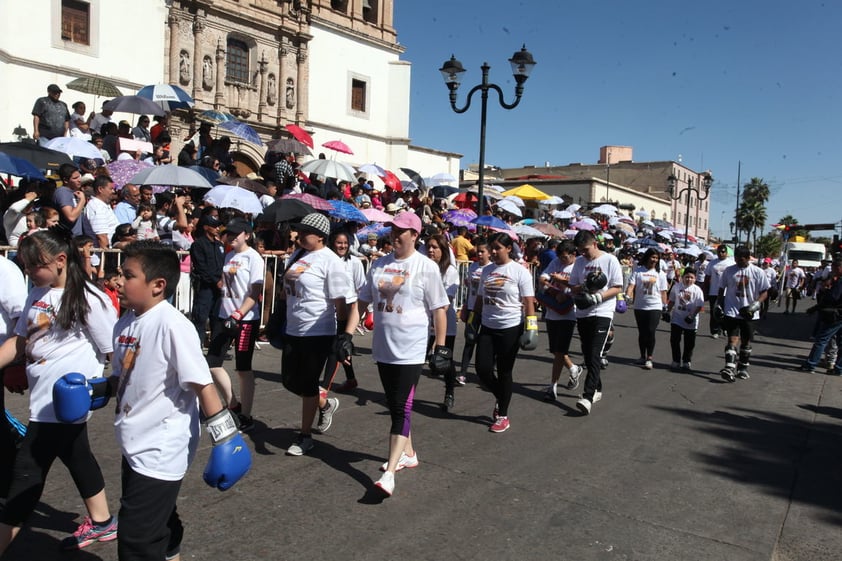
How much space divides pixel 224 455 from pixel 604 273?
18.3ft

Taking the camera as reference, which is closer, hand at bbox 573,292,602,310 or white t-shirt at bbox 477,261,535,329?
white t-shirt at bbox 477,261,535,329

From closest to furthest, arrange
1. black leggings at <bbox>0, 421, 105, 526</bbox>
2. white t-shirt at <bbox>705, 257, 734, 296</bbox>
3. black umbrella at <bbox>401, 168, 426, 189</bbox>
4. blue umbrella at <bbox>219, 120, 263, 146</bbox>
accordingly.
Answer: black leggings at <bbox>0, 421, 105, 526</bbox> < white t-shirt at <bbox>705, 257, 734, 296</bbox> < blue umbrella at <bbox>219, 120, 263, 146</bbox> < black umbrella at <bbox>401, 168, 426, 189</bbox>

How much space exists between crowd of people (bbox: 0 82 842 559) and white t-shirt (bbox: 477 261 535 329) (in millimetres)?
16

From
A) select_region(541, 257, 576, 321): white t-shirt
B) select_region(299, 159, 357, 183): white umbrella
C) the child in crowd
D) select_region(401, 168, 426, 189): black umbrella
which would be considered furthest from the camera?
select_region(401, 168, 426, 189): black umbrella

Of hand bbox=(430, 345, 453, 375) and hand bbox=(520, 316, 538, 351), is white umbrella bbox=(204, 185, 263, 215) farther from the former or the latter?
hand bbox=(430, 345, 453, 375)

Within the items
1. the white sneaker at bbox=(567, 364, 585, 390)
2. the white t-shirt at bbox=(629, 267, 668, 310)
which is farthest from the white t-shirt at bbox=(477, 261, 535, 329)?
the white t-shirt at bbox=(629, 267, 668, 310)

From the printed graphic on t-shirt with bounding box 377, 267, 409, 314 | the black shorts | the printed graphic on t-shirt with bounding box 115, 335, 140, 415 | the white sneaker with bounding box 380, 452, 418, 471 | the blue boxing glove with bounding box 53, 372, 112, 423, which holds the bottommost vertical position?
the white sneaker with bounding box 380, 452, 418, 471

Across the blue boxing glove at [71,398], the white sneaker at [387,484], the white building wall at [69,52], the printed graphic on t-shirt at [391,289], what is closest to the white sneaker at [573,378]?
the printed graphic on t-shirt at [391,289]

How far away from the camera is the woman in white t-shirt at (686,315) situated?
33.6ft

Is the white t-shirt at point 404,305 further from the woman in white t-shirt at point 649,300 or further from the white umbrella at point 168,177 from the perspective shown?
the white umbrella at point 168,177

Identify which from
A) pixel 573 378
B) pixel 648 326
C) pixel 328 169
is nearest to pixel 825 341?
pixel 648 326

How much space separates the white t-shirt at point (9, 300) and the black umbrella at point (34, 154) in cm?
720

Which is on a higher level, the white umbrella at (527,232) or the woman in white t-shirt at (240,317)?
the white umbrella at (527,232)

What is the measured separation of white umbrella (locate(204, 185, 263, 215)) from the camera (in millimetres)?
11414
